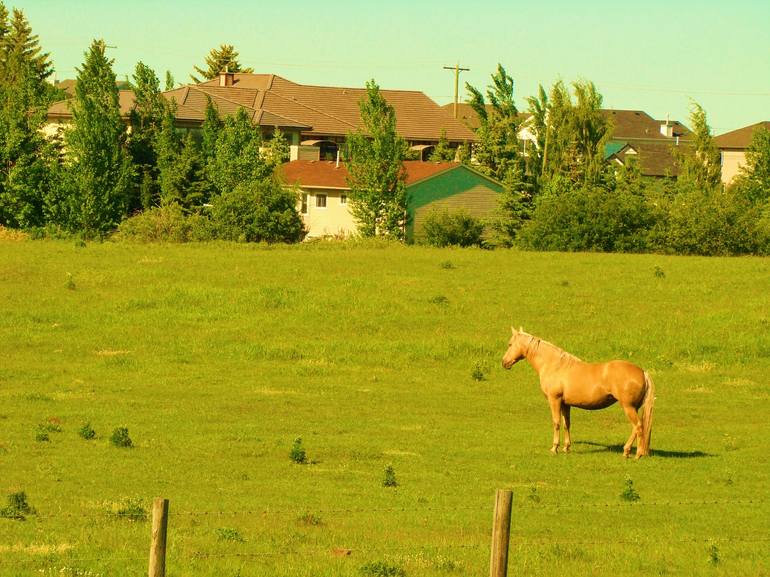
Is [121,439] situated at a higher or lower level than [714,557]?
lower

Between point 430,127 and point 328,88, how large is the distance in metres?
13.5

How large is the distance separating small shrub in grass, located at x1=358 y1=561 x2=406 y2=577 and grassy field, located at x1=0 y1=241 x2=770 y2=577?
0.03m

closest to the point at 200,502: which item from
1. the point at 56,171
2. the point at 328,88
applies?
the point at 56,171

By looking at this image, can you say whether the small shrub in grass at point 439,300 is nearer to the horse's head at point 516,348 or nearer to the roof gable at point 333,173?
the horse's head at point 516,348

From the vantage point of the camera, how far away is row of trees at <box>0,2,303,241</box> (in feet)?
242

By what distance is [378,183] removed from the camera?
8012 cm

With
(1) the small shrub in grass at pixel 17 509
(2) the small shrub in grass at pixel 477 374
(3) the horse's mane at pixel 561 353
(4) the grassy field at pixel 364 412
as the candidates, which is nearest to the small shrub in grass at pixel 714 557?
(4) the grassy field at pixel 364 412

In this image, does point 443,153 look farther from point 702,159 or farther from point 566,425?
point 566,425

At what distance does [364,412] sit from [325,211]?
56.0m

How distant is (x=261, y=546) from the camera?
1496 cm

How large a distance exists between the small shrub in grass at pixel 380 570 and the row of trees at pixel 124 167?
191 feet

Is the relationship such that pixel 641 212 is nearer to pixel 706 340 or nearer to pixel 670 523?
pixel 706 340

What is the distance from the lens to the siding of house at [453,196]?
82.7m

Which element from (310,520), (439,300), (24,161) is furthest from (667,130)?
(310,520)
